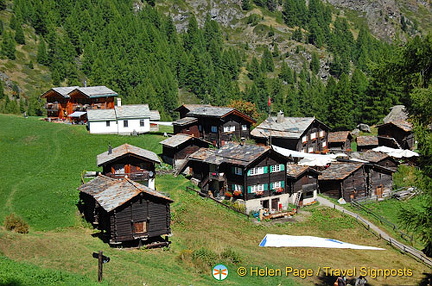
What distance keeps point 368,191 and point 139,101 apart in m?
78.4

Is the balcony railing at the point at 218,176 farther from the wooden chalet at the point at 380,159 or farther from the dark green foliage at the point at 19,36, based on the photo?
the dark green foliage at the point at 19,36

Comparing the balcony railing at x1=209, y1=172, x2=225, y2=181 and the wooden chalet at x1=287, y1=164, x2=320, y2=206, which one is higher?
the balcony railing at x1=209, y1=172, x2=225, y2=181

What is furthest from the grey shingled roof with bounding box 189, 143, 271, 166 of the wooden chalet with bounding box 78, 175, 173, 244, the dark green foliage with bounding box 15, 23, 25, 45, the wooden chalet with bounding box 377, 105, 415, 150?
the dark green foliage with bounding box 15, 23, 25, 45

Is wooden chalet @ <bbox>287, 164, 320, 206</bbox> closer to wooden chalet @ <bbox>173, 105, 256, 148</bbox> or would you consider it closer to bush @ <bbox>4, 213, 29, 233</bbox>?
wooden chalet @ <bbox>173, 105, 256, 148</bbox>

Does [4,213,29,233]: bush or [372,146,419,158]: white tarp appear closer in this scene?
[4,213,29,233]: bush

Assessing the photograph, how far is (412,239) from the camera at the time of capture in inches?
1791

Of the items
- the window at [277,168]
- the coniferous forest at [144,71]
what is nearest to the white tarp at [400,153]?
the window at [277,168]

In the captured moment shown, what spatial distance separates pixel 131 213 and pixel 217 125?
3613 centimetres

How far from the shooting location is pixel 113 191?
123 feet

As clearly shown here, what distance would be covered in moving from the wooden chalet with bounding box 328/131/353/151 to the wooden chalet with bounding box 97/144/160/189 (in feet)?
145

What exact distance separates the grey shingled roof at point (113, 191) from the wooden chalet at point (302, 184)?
23.2 metres

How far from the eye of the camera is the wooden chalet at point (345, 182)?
59.8 metres

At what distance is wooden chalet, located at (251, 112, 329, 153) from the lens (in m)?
73.3

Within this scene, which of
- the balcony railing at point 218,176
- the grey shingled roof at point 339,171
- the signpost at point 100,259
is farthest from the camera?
the grey shingled roof at point 339,171
